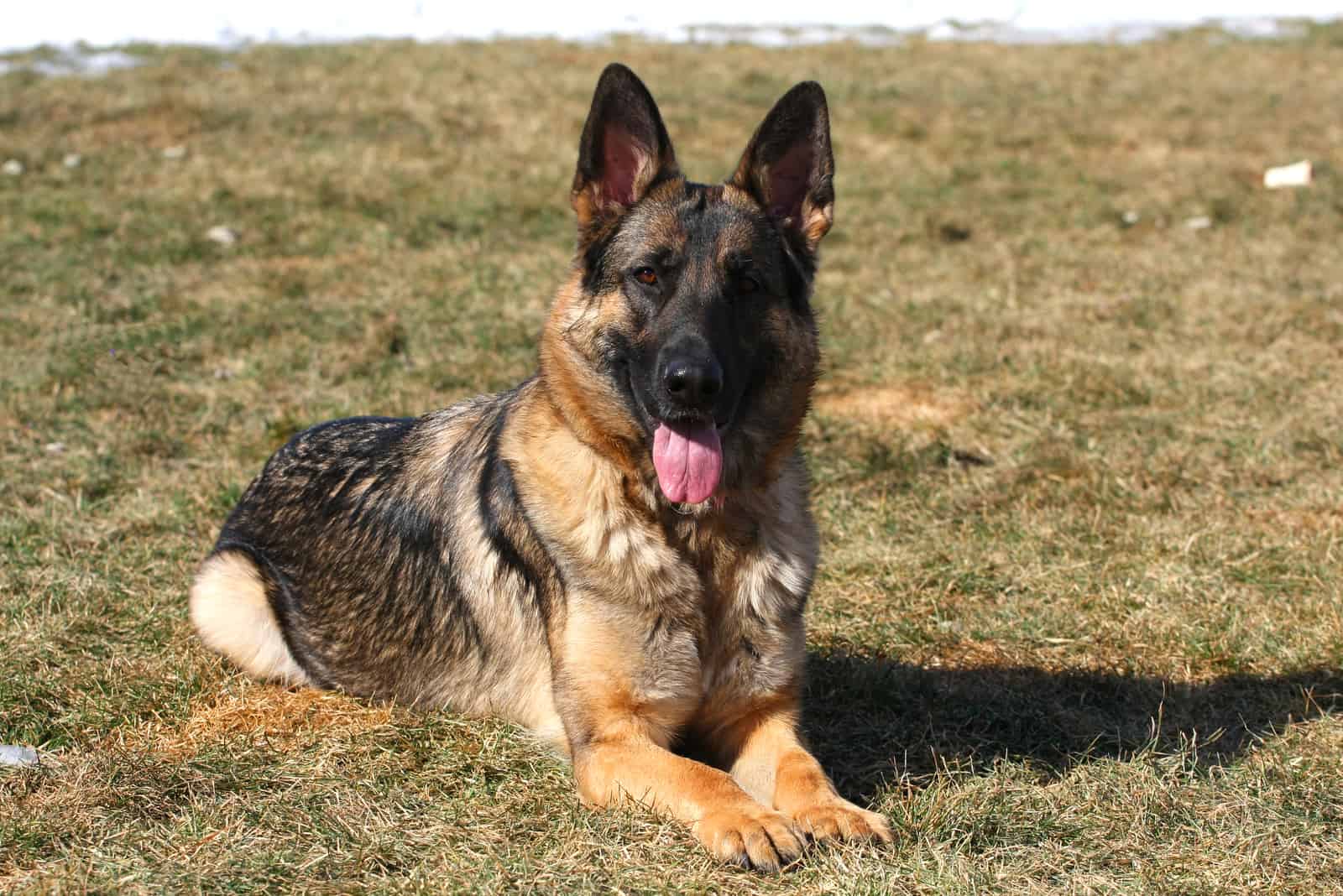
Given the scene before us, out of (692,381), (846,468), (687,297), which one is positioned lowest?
(846,468)

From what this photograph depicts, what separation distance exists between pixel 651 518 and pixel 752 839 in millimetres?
1077

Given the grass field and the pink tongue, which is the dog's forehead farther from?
the grass field

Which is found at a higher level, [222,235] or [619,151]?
[619,151]

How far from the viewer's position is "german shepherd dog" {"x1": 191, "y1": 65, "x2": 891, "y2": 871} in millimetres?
3959

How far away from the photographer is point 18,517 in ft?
21.3

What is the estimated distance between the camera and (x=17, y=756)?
4.26 m

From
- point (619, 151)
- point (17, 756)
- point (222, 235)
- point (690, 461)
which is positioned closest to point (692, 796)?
point (690, 461)

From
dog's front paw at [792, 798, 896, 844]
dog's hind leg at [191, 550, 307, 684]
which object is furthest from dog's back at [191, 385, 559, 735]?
dog's front paw at [792, 798, 896, 844]

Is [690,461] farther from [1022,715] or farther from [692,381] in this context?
[1022,715]

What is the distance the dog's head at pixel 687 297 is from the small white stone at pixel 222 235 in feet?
28.7

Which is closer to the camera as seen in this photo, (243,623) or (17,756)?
(17,756)

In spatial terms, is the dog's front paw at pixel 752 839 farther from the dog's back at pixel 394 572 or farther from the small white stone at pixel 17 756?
the small white stone at pixel 17 756

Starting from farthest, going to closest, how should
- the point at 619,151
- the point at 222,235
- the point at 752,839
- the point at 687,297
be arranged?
the point at 222,235, the point at 619,151, the point at 687,297, the point at 752,839

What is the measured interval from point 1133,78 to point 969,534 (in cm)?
1632
